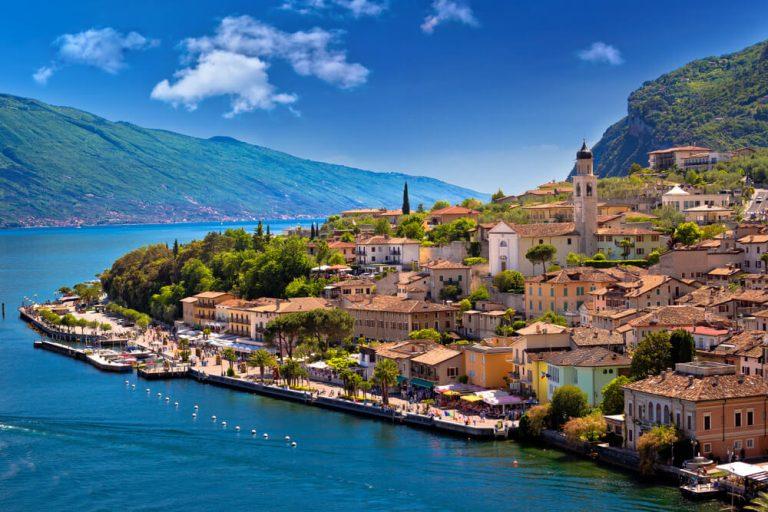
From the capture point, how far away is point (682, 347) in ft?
165

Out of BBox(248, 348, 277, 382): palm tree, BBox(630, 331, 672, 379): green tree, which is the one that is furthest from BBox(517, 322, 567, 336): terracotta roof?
BBox(248, 348, 277, 382): palm tree

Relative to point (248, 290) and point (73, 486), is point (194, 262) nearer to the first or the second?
point (248, 290)

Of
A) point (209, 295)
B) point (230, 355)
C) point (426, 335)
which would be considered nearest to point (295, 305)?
point (230, 355)

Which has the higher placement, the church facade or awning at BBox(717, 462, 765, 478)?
the church facade

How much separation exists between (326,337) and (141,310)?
2124 inches

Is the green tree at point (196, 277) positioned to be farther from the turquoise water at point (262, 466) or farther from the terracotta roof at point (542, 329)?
the terracotta roof at point (542, 329)

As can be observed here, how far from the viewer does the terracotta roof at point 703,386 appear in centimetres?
4422

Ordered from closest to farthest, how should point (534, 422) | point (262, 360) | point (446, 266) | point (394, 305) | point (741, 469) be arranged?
point (741, 469) < point (534, 422) < point (262, 360) < point (394, 305) < point (446, 266)

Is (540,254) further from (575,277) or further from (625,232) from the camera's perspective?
(625,232)

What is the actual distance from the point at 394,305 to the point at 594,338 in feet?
76.8

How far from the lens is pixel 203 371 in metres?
78.6

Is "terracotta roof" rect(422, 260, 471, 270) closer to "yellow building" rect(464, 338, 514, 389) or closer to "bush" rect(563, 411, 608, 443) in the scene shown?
"yellow building" rect(464, 338, 514, 389)

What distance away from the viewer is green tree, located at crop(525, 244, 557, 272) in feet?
269

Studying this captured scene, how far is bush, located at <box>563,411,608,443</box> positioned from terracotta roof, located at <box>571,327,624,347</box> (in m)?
8.82
